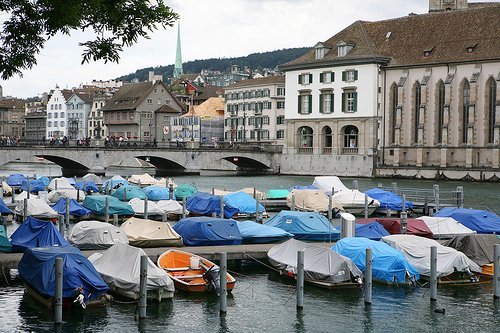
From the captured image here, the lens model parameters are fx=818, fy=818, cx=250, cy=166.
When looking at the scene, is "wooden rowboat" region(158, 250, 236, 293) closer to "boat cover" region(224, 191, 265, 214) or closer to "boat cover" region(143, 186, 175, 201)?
"boat cover" region(224, 191, 265, 214)

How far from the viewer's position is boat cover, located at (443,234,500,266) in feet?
108

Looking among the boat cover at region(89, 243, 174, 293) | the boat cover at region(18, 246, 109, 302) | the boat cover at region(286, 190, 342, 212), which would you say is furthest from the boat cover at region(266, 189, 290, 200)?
the boat cover at region(18, 246, 109, 302)

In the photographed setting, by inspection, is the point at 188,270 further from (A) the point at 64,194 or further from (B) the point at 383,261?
(A) the point at 64,194

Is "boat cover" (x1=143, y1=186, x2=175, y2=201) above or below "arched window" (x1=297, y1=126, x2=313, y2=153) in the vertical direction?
below

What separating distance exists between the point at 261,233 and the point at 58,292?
15457 millimetres

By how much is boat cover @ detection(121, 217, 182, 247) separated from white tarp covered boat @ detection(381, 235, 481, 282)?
9.70 meters

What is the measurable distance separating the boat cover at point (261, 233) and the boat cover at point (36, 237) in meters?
9.03

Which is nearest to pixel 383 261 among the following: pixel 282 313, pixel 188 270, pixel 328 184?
pixel 282 313

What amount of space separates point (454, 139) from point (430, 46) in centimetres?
1266

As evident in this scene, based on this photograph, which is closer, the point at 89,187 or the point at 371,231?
the point at 371,231

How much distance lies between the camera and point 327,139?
11206 cm

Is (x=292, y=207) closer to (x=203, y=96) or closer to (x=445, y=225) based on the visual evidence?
(x=445, y=225)

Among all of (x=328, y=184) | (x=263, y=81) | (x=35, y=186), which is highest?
(x=263, y=81)

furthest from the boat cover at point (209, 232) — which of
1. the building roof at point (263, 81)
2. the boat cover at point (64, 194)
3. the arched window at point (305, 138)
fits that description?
the building roof at point (263, 81)
